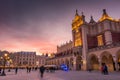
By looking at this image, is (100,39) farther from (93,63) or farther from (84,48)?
(93,63)

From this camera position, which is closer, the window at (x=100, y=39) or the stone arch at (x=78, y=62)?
the window at (x=100, y=39)

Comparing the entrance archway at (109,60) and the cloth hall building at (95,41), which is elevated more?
the cloth hall building at (95,41)

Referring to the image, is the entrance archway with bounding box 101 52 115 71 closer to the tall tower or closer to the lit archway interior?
the lit archway interior

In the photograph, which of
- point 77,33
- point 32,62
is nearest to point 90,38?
point 77,33

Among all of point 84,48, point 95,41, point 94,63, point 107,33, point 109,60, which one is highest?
point 107,33

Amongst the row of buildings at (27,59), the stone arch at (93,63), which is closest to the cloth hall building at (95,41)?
the stone arch at (93,63)

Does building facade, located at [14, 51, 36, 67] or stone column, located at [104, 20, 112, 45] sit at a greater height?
stone column, located at [104, 20, 112, 45]

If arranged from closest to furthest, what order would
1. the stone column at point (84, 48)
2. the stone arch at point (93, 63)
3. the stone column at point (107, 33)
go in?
the stone column at point (107, 33) < the stone arch at point (93, 63) < the stone column at point (84, 48)

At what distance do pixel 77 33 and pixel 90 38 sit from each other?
6.40 meters

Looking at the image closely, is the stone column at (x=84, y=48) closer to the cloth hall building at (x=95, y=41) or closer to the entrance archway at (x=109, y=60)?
the cloth hall building at (x=95, y=41)

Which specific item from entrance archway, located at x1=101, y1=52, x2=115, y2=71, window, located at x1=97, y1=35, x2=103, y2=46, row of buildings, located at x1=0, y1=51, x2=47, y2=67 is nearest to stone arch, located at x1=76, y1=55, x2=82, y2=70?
window, located at x1=97, y1=35, x2=103, y2=46

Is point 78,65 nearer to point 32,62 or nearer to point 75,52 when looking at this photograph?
point 75,52

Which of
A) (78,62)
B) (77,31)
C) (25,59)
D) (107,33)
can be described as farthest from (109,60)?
(25,59)

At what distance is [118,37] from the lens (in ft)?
137
